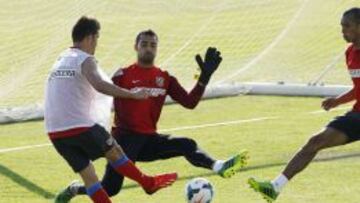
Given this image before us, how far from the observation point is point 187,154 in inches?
389

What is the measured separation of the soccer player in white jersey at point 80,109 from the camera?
895 cm

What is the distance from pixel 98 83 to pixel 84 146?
56cm

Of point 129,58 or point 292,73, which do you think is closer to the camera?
point 129,58

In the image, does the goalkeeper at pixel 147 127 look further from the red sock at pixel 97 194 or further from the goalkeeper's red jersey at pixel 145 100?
the red sock at pixel 97 194

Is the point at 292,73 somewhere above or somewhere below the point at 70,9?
below

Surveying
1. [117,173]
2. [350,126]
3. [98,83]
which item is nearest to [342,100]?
[350,126]

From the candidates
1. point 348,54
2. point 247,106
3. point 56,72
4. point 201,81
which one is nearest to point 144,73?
point 201,81

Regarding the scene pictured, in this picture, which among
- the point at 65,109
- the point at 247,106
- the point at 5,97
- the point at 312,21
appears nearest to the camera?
the point at 65,109

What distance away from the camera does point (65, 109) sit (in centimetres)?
895

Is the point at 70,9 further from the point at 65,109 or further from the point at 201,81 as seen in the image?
the point at 65,109

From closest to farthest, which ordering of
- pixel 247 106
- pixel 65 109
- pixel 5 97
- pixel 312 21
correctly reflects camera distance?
pixel 65 109 → pixel 5 97 → pixel 247 106 → pixel 312 21

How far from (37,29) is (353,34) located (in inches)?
283

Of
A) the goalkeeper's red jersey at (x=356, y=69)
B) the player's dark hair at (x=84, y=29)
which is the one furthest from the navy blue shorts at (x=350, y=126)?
the player's dark hair at (x=84, y=29)

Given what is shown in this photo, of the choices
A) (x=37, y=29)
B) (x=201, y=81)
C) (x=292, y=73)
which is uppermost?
(x=201, y=81)
